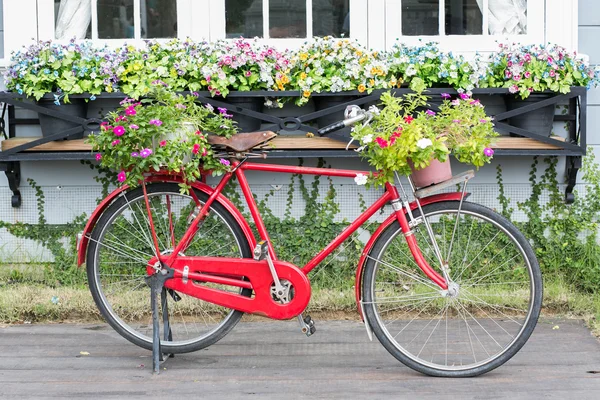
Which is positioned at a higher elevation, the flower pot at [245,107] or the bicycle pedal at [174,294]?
the flower pot at [245,107]

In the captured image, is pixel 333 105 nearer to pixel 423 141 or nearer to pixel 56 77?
pixel 423 141

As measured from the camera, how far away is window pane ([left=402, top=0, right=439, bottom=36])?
5.78 m

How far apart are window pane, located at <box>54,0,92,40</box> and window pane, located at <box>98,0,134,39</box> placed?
0.08m

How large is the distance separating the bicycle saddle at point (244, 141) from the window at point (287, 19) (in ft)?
5.04

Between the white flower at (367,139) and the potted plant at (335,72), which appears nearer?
the white flower at (367,139)

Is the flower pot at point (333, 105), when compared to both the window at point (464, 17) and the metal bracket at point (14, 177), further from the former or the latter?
the metal bracket at point (14, 177)

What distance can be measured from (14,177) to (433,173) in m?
2.85

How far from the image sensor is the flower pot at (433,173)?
4.19m

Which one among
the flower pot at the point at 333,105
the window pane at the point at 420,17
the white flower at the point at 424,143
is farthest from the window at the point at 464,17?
the white flower at the point at 424,143

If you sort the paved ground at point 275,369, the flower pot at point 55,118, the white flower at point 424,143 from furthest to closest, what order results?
the flower pot at point 55,118 < the paved ground at point 275,369 < the white flower at point 424,143

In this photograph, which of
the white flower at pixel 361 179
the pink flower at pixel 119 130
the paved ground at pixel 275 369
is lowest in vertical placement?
the paved ground at pixel 275 369

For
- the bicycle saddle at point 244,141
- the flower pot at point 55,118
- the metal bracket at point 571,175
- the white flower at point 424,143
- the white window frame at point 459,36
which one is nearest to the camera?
the white flower at point 424,143

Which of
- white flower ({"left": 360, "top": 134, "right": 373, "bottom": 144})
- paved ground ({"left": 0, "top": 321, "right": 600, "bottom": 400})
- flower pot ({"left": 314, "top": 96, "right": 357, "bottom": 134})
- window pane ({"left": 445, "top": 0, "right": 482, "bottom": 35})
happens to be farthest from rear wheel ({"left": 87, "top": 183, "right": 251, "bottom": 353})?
window pane ({"left": 445, "top": 0, "right": 482, "bottom": 35})

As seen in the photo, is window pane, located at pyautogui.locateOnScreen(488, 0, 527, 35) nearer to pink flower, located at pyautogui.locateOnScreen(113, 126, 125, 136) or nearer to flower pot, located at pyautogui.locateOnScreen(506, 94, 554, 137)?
flower pot, located at pyautogui.locateOnScreen(506, 94, 554, 137)
